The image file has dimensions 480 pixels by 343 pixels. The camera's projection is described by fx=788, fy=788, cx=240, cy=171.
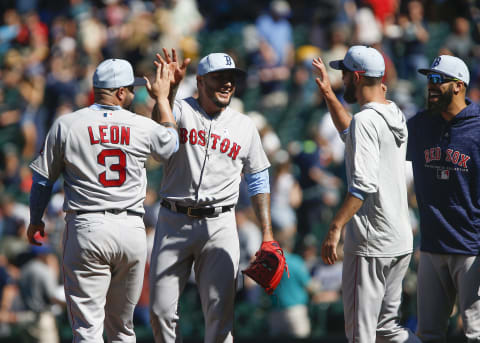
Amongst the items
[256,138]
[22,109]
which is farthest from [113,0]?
[256,138]

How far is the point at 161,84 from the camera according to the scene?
5.15 m

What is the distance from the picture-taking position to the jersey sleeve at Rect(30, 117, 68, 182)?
4.97 m

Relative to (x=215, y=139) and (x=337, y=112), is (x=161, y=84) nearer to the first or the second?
(x=215, y=139)

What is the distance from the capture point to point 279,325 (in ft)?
28.6

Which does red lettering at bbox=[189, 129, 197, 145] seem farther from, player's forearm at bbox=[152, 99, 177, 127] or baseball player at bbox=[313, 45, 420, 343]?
baseball player at bbox=[313, 45, 420, 343]

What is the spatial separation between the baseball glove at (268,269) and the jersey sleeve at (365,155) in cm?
75

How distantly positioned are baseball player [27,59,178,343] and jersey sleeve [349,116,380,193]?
3.83ft

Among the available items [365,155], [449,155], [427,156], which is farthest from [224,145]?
[449,155]

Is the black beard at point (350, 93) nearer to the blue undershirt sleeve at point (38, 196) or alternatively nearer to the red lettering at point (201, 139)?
the red lettering at point (201, 139)

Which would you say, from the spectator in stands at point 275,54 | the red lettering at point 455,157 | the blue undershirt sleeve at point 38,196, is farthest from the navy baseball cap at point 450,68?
the spectator in stands at point 275,54

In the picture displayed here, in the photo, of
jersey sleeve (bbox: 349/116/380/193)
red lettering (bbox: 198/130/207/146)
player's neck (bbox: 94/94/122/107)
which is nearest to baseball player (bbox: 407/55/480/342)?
jersey sleeve (bbox: 349/116/380/193)

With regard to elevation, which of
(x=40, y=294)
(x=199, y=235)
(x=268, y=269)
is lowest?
(x=40, y=294)

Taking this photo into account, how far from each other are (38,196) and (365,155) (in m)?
2.09

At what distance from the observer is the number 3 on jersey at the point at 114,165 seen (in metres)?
5.00
